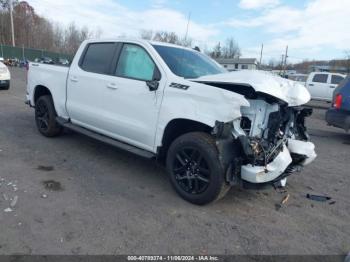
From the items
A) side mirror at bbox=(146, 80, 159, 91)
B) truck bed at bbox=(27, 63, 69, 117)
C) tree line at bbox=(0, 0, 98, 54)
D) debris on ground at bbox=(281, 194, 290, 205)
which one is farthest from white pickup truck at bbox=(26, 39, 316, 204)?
tree line at bbox=(0, 0, 98, 54)

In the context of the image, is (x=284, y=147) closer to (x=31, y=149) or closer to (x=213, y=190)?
(x=213, y=190)

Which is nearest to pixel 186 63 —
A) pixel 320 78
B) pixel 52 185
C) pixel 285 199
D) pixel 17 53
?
pixel 285 199

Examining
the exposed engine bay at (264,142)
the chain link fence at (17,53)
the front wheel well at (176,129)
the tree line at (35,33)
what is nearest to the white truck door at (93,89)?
the front wheel well at (176,129)

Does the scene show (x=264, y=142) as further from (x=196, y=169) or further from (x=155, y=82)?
(x=155, y=82)

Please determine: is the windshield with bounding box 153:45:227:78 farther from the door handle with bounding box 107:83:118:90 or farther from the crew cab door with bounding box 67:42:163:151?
the door handle with bounding box 107:83:118:90

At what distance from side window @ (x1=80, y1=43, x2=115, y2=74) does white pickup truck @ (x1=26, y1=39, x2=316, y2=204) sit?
20 mm

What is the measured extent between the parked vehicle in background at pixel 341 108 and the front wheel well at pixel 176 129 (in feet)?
17.7

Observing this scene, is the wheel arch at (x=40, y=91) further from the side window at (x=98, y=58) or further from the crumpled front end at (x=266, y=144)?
the crumpled front end at (x=266, y=144)

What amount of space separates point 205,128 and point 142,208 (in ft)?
4.09

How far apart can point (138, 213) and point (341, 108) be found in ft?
21.4

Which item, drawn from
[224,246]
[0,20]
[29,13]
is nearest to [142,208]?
[224,246]

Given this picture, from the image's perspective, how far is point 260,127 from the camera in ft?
13.0

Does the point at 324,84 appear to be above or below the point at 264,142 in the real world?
above

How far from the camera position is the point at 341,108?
816cm
